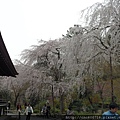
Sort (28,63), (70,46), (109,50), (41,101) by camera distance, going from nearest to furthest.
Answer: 1. (109,50)
2. (70,46)
3. (28,63)
4. (41,101)

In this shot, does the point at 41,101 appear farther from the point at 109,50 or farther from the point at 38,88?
the point at 109,50

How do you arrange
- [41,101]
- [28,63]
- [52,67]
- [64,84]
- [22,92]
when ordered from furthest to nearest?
1. [22,92]
2. [41,101]
3. [28,63]
4. [52,67]
5. [64,84]

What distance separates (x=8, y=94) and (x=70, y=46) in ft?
85.1

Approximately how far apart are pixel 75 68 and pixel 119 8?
427cm

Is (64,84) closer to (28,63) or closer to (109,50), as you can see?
(28,63)

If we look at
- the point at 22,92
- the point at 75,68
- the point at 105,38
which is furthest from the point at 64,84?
the point at 22,92

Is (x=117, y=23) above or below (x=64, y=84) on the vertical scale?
above

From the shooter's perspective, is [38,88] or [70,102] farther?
[70,102]

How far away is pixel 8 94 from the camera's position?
1465 inches

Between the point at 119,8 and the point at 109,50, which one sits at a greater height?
the point at 119,8

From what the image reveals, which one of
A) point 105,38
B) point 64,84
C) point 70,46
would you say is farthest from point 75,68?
point 64,84

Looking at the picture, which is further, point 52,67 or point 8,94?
point 8,94

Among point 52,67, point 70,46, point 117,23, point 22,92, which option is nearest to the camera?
point 117,23

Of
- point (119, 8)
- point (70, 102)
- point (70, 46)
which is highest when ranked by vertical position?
point (119, 8)
